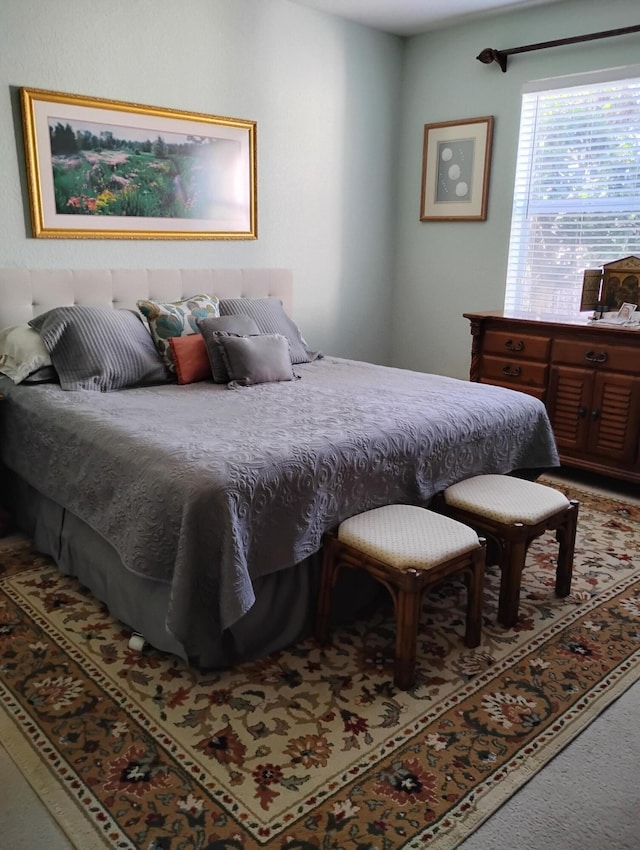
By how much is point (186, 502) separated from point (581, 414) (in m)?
2.55

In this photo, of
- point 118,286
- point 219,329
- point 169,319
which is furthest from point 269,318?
point 118,286

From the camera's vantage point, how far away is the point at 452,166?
4609 millimetres

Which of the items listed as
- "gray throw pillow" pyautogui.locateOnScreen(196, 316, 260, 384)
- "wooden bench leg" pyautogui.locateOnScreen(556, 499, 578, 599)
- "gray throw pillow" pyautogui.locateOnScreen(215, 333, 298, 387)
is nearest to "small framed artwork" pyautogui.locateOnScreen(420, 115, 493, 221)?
"gray throw pillow" pyautogui.locateOnScreen(196, 316, 260, 384)

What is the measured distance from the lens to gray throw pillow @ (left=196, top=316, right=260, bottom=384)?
10.5ft

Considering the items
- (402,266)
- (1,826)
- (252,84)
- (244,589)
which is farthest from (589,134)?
(1,826)

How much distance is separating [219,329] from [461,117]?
96.3 inches

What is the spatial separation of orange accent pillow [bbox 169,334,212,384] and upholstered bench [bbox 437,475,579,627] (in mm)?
1327

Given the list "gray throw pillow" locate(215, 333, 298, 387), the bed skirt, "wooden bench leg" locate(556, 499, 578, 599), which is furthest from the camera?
"gray throw pillow" locate(215, 333, 298, 387)

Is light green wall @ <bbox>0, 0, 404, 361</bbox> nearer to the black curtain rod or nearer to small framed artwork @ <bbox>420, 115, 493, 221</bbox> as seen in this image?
small framed artwork @ <bbox>420, 115, 493, 221</bbox>

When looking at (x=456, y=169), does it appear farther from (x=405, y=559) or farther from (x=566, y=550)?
(x=405, y=559)

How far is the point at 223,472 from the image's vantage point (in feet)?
6.37

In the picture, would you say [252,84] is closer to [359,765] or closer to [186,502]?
[186,502]

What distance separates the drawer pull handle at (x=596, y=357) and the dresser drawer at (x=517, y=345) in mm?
229

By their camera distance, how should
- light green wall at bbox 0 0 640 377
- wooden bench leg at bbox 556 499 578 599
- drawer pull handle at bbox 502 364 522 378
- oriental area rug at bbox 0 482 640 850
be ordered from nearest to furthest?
1. oriental area rug at bbox 0 482 640 850
2. wooden bench leg at bbox 556 499 578 599
3. light green wall at bbox 0 0 640 377
4. drawer pull handle at bbox 502 364 522 378
